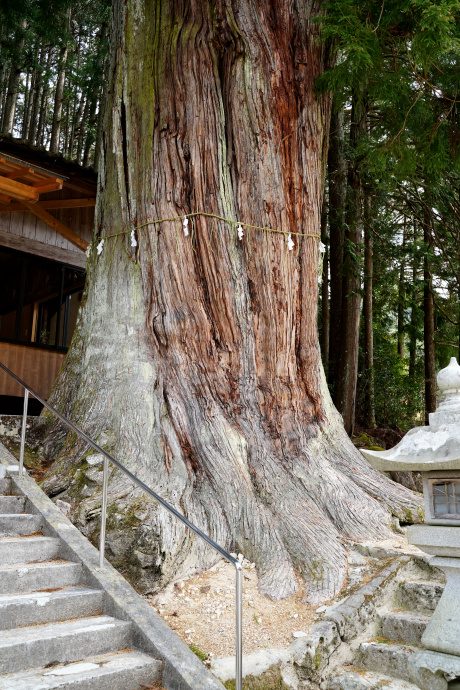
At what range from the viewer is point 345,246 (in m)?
11.8

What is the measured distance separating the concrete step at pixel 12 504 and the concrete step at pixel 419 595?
3.14m

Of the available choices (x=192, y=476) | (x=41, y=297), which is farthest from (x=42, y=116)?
(x=192, y=476)

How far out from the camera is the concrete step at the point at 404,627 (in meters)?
4.28

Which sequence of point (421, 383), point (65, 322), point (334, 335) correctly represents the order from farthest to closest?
1. point (421, 383)
2. point (334, 335)
3. point (65, 322)

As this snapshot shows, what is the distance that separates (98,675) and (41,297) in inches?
375

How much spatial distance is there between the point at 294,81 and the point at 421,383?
1430 cm

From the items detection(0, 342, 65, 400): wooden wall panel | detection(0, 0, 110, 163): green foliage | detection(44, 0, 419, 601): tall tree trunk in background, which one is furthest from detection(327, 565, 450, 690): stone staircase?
detection(0, 0, 110, 163): green foliage

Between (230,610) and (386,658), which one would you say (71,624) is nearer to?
(230,610)

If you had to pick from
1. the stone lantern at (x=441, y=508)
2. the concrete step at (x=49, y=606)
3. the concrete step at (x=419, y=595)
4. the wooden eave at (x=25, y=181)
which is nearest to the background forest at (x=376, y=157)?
the wooden eave at (x=25, y=181)

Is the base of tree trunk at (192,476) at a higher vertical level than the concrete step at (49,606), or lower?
higher

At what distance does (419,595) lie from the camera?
459 centimetres

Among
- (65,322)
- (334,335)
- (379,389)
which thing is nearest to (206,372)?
(65,322)

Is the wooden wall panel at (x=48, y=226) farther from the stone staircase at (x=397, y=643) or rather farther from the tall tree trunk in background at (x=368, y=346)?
the stone staircase at (x=397, y=643)

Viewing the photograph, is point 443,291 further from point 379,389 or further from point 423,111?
point 423,111
